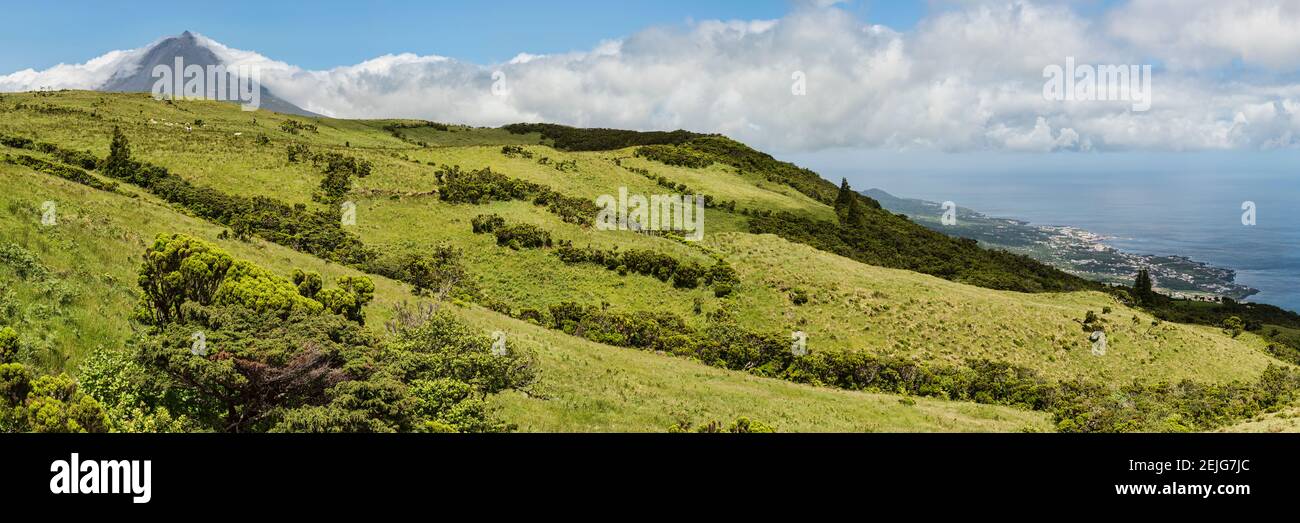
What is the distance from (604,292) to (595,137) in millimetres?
80674

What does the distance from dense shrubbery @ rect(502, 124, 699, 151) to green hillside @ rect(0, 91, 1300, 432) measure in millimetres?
36361

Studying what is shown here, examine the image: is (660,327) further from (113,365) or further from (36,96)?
(36,96)

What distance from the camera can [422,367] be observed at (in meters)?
21.3

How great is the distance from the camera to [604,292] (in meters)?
50.1

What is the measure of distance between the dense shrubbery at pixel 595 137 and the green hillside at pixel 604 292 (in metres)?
36.4

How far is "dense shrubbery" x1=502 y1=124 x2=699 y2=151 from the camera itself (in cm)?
12069

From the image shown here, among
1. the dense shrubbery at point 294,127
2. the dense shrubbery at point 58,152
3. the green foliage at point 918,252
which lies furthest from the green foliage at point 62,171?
the green foliage at point 918,252

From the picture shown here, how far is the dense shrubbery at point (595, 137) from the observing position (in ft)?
396

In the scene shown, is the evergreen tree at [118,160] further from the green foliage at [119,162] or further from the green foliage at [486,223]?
the green foliage at [486,223]

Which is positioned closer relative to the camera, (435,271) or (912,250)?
(435,271)

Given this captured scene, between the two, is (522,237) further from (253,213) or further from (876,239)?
(876,239)

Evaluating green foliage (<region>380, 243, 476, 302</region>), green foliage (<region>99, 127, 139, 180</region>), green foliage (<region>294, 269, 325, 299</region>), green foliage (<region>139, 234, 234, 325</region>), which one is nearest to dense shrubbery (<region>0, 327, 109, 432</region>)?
green foliage (<region>139, 234, 234, 325</region>)

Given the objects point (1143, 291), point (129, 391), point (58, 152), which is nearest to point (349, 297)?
point (129, 391)
